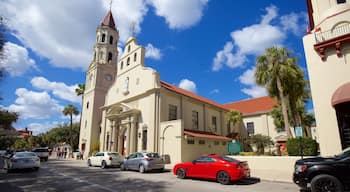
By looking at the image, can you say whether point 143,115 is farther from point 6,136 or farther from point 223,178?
point 6,136

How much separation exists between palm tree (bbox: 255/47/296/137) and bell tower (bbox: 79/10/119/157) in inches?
967

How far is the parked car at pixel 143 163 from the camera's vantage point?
47.5 ft

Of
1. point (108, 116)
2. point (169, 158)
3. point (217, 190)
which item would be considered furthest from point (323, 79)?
point (108, 116)

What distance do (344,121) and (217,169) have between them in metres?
7.22

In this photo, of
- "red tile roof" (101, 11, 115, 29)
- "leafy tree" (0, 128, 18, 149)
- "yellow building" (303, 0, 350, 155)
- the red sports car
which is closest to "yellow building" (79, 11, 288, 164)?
"red tile roof" (101, 11, 115, 29)

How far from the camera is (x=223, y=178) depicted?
10.1 metres

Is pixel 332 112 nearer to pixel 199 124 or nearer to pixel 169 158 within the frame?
pixel 169 158

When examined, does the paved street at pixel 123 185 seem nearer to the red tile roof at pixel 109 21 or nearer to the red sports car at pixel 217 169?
the red sports car at pixel 217 169

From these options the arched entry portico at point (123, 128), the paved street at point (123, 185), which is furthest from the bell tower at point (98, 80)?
the paved street at point (123, 185)

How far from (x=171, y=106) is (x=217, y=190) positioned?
1408cm

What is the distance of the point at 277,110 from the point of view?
2755 cm

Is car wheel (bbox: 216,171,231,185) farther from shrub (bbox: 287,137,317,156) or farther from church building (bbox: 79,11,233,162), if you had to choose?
church building (bbox: 79,11,233,162)

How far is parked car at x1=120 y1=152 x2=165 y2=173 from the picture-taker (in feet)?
47.5

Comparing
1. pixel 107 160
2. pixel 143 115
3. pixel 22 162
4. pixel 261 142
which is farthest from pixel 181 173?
pixel 261 142
